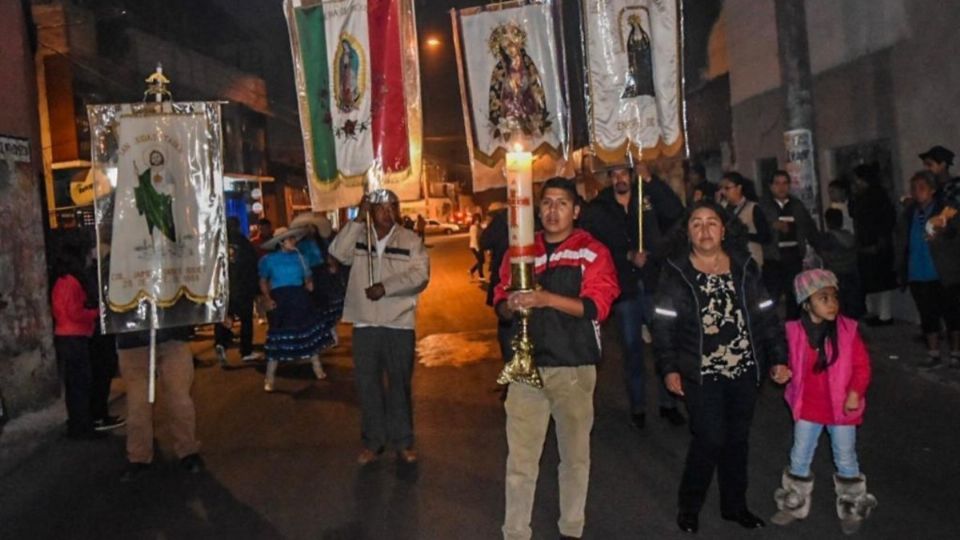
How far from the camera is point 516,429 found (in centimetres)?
485

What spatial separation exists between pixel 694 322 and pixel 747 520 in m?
1.17

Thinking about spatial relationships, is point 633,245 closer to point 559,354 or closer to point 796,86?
point 559,354

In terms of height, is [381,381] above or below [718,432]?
above

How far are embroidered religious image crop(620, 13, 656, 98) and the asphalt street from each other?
265 cm

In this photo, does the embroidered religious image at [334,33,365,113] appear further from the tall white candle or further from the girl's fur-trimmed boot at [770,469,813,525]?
the girl's fur-trimmed boot at [770,469,813,525]

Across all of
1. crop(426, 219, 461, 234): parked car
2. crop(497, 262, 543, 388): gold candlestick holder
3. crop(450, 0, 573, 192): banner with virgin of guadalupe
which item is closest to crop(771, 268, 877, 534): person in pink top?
crop(497, 262, 543, 388): gold candlestick holder

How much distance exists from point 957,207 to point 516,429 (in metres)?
5.79

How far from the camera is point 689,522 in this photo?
5.32m

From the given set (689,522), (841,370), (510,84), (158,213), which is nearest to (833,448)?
(841,370)

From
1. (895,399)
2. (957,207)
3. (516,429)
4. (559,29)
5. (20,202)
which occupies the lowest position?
(895,399)

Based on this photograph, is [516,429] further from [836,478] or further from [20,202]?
[20,202]

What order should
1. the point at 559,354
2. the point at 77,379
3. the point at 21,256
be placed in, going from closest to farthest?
the point at 559,354
the point at 77,379
the point at 21,256

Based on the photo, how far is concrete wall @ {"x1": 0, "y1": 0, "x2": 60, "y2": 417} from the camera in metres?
9.45

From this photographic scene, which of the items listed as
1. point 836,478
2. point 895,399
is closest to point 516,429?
point 836,478
